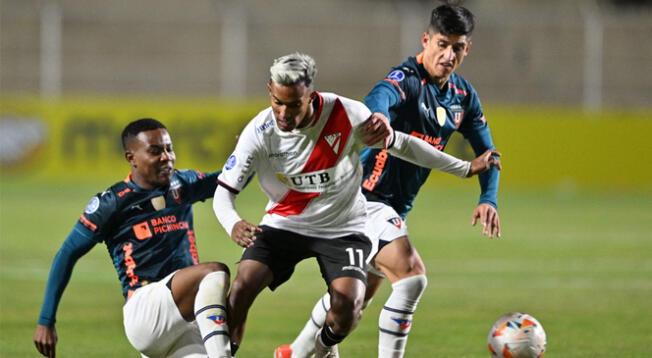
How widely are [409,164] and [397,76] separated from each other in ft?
2.02

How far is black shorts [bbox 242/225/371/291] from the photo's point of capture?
19.9 ft

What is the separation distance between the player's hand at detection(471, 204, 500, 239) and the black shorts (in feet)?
2.81

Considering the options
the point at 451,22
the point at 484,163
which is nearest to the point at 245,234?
the point at 484,163

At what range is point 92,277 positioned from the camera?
39.7ft

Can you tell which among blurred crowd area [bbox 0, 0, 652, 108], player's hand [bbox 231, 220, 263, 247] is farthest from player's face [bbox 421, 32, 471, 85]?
blurred crowd area [bbox 0, 0, 652, 108]

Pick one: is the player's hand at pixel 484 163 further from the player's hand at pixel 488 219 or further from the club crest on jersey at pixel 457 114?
the club crest on jersey at pixel 457 114

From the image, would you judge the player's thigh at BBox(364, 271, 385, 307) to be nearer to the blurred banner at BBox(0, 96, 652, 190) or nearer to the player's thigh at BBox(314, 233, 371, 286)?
the player's thigh at BBox(314, 233, 371, 286)

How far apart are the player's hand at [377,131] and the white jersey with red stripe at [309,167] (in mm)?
55

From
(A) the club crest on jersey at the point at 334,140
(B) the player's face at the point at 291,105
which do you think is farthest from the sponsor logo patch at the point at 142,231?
(A) the club crest on jersey at the point at 334,140

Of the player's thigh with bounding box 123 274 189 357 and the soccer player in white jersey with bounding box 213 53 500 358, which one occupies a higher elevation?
the soccer player in white jersey with bounding box 213 53 500 358

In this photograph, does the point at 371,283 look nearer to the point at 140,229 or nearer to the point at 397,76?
the point at 397,76

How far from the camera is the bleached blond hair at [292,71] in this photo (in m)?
5.66

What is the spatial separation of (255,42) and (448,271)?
16.1 metres

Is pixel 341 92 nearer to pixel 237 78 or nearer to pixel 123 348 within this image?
pixel 237 78
